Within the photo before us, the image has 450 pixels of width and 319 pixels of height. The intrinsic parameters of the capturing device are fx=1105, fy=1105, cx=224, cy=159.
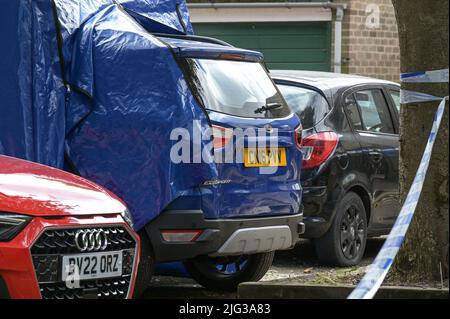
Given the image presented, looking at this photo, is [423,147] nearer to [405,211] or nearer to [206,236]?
[405,211]

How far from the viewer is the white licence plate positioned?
5891mm

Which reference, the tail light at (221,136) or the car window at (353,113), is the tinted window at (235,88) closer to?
the tail light at (221,136)

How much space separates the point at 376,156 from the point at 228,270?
2317mm

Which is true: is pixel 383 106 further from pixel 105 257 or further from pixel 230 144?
pixel 105 257

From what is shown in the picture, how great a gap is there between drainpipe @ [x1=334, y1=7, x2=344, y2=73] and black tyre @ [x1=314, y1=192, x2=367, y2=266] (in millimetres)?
10320

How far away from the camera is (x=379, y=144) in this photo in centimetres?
1059

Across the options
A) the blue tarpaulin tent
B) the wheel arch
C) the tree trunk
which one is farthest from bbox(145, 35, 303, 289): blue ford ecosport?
the wheel arch

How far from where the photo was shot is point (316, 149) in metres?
9.83

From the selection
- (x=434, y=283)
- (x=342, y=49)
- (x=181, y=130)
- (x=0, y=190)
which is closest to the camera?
(x=0, y=190)

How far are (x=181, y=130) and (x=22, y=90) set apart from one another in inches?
50.9

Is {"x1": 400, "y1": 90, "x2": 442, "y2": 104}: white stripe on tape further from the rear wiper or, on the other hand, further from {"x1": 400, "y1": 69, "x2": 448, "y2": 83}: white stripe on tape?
the rear wiper

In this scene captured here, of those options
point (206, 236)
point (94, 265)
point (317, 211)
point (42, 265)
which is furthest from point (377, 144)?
point (42, 265)

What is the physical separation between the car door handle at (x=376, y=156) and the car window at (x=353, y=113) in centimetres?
26
